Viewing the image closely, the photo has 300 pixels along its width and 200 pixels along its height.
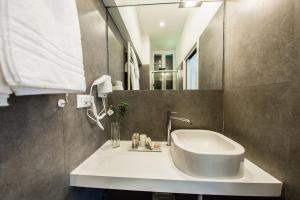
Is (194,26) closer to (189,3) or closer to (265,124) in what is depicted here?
(189,3)

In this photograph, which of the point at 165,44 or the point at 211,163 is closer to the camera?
the point at 211,163

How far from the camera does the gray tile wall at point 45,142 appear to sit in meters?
0.48

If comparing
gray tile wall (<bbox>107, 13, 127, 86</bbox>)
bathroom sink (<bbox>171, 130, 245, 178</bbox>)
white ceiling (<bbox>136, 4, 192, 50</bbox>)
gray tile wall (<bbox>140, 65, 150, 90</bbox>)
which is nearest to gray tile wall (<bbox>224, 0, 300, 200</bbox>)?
bathroom sink (<bbox>171, 130, 245, 178</bbox>)

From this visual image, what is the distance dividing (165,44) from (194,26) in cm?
31

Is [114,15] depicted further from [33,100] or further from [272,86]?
[272,86]

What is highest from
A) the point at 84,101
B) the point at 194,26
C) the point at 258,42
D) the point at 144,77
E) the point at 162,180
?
the point at 194,26

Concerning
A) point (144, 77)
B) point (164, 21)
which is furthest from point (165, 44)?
point (144, 77)

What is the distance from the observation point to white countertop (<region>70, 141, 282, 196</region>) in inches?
27.7

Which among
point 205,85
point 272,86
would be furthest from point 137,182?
point 205,85

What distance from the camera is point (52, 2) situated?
50 centimetres

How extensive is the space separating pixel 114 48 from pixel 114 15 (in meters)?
0.30

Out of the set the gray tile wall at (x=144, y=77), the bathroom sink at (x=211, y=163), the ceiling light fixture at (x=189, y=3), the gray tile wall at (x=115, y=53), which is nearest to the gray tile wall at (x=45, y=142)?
the gray tile wall at (x=115, y=53)

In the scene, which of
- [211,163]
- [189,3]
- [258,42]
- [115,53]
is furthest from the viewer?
[115,53]

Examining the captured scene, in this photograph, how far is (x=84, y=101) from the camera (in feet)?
3.03
